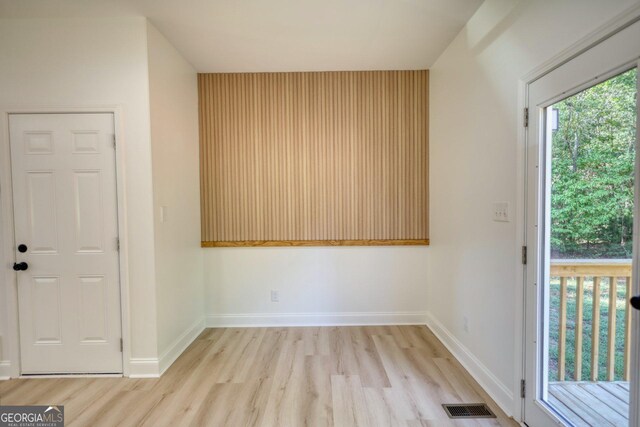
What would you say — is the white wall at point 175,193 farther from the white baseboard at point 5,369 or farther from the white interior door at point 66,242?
the white baseboard at point 5,369

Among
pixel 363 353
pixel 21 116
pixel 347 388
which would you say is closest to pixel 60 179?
pixel 21 116

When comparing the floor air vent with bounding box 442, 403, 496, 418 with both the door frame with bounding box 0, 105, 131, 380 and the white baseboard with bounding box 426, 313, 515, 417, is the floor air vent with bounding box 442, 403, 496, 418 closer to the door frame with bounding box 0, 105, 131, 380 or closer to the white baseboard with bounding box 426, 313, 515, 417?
the white baseboard with bounding box 426, 313, 515, 417

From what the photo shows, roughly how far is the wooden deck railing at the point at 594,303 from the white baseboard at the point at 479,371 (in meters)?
0.44

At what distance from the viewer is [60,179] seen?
224cm

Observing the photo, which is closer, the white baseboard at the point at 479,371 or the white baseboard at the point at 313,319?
the white baseboard at the point at 479,371

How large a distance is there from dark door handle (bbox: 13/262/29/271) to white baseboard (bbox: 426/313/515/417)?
3517mm

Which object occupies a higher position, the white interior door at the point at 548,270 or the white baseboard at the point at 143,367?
the white interior door at the point at 548,270

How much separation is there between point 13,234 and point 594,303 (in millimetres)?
3756

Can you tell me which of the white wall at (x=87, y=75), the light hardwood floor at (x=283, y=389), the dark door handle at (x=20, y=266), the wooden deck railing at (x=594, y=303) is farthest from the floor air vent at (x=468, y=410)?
the dark door handle at (x=20, y=266)

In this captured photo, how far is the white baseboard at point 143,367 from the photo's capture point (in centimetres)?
228

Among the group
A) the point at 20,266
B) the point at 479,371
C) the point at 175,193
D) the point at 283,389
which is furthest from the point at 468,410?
the point at 20,266

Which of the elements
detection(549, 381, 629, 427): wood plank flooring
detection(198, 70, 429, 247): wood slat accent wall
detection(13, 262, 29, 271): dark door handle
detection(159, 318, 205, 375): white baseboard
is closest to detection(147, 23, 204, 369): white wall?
detection(159, 318, 205, 375): white baseboard

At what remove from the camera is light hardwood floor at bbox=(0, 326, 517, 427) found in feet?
5.99

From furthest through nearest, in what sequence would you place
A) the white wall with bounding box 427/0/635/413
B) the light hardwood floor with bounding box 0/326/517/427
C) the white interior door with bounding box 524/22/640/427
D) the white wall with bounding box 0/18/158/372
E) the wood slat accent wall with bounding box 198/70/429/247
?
the wood slat accent wall with bounding box 198/70/429/247, the white wall with bounding box 0/18/158/372, the light hardwood floor with bounding box 0/326/517/427, the white wall with bounding box 427/0/635/413, the white interior door with bounding box 524/22/640/427
